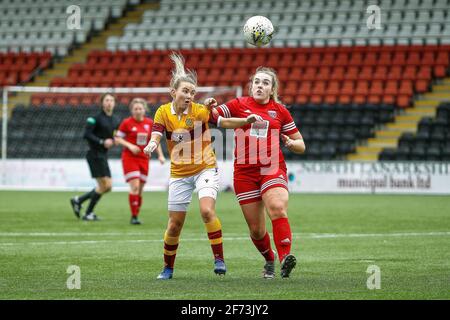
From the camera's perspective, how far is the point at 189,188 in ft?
32.1

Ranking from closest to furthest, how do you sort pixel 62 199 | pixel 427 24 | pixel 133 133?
pixel 133 133 < pixel 62 199 < pixel 427 24

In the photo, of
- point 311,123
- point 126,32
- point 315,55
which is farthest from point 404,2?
point 126,32

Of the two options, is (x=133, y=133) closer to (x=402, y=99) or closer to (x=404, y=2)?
(x=402, y=99)

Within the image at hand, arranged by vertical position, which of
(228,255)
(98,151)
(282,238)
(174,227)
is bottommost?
(228,255)

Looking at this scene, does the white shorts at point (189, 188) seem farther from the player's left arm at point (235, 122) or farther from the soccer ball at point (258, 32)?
the soccer ball at point (258, 32)

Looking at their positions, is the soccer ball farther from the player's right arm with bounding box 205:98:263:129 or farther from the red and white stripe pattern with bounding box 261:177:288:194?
the red and white stripe pattern with bounding box 261:177:288:194

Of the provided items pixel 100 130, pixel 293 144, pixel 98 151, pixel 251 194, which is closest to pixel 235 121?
pixel 293 144

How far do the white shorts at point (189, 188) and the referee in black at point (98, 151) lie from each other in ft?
27.4

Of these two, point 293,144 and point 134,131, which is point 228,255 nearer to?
point 293,144

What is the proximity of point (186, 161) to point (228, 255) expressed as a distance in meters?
2.33

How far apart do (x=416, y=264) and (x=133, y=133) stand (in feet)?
28.0

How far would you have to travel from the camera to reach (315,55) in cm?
3491

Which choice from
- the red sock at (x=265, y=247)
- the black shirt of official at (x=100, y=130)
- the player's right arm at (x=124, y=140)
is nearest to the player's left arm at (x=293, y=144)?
the red sock at (x=265, y=247)
